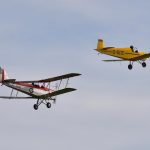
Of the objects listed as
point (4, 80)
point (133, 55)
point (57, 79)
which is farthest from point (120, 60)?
point (4, 80)

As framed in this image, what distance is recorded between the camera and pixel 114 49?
78000mm

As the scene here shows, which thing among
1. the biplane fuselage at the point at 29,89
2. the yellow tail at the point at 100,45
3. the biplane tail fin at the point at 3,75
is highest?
the yellow tail at the point at 100,45

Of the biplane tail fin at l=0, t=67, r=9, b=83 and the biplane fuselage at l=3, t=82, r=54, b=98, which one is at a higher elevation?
the biplane tail fin at l=0, t=67, r=9, b=83

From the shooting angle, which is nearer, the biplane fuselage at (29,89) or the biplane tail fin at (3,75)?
the biplane fuselage at (29,89)

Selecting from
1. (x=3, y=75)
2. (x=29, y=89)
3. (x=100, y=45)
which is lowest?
(x=29, y=89)

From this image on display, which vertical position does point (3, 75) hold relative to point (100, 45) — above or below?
below

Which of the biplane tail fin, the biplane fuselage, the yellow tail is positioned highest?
the yellow tail

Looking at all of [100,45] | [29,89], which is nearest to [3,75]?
[29,89]

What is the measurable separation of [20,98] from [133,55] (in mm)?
12113

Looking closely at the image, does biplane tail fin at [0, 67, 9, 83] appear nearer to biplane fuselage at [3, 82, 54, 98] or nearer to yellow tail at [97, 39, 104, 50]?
biplane fuselage at [3, 82, 54, 98]

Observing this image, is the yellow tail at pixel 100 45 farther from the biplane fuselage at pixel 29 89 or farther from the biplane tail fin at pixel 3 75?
the biplane tail fin at pixel 3 75

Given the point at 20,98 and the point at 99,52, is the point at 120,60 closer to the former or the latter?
the point at 99,52

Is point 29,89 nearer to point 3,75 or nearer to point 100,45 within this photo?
point 3,75

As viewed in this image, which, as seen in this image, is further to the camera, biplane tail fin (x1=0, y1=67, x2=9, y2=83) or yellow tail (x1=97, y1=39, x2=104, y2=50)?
yellow tail (x1=97, y1=39, x2=104, y2=50)
